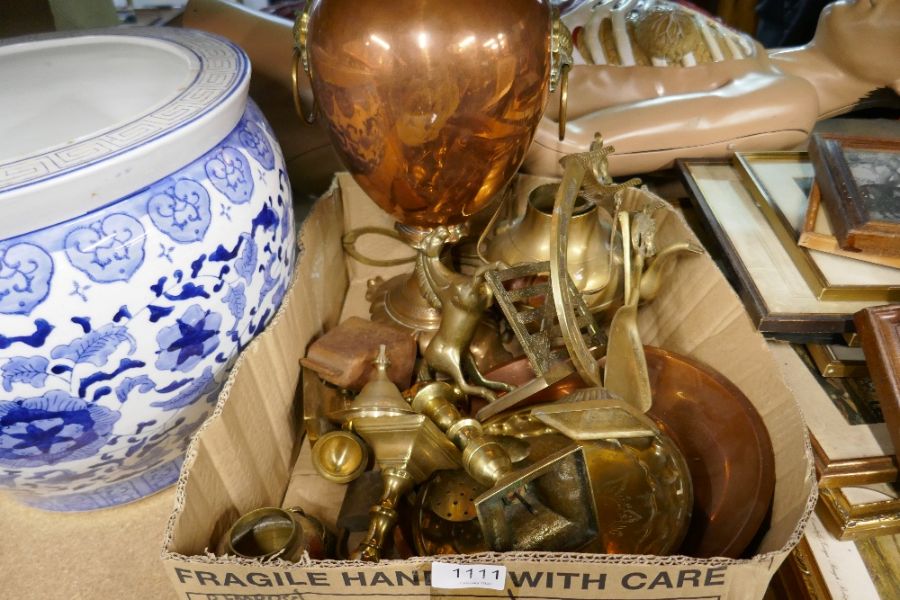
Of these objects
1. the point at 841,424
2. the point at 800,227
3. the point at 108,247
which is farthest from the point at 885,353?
the point at 108,247

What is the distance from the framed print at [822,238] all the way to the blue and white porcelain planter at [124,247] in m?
0.55

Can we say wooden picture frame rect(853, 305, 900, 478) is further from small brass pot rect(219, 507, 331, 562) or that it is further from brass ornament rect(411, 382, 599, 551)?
small brass pot rect(219, 507, 331, 562)

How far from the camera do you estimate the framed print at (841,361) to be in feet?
2.26

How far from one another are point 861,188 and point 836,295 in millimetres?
138

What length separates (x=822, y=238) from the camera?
719 mm

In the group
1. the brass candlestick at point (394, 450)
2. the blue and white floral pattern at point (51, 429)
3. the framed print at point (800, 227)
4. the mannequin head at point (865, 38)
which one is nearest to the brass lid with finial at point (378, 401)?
the brass candlestick at point (394, 450)

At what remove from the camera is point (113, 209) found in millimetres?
489

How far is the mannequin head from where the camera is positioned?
3.43ft

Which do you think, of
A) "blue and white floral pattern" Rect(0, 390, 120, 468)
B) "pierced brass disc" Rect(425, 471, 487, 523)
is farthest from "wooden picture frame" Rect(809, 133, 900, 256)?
"blue and white floral pattern" Rect(0, 390, 120, 468)

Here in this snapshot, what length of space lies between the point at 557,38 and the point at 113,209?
1.37ft

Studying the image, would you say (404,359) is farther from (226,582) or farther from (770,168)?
(770,168)

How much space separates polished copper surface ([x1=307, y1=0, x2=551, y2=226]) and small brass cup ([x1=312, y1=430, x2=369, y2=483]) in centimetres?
26

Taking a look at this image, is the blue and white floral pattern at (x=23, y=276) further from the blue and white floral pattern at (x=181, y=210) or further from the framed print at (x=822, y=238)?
the framed print at (x=822, y=238)

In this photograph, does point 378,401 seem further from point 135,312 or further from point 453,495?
point 135,312
